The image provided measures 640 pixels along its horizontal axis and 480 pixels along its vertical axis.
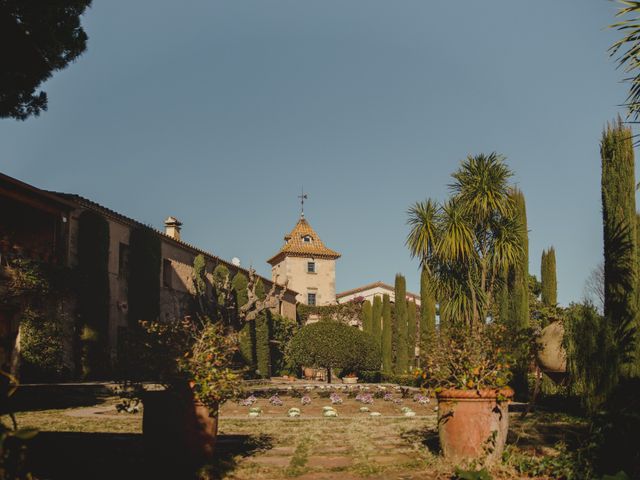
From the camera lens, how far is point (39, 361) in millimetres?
17156

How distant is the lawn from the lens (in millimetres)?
5723

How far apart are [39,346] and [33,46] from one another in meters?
9.25

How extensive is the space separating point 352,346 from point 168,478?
16.9m

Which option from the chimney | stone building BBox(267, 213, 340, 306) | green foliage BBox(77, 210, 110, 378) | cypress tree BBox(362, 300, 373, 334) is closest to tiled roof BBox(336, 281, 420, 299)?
stone building BBox(267, 213, 340, 306)

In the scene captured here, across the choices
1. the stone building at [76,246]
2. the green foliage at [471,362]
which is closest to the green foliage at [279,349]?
the stone building at [76,246]

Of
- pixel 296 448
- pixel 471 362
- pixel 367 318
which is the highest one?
pixel 367 318

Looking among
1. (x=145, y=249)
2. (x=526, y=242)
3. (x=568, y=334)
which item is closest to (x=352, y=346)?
(x=526, y=242)

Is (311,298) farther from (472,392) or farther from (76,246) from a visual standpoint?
(472,392)

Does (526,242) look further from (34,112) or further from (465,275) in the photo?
(34,112)

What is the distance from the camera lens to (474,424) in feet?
19.0

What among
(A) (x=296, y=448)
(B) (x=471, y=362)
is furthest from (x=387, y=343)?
(B) (x=471, y=362)

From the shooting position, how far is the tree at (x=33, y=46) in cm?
1100

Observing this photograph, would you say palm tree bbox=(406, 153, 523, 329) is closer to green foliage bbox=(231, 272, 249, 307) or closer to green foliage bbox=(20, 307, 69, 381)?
green foliage bbox=(20, 307, 69, 381)

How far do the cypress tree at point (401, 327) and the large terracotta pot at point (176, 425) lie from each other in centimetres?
2389
